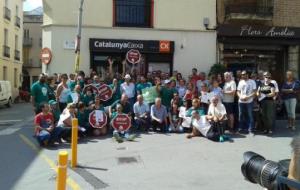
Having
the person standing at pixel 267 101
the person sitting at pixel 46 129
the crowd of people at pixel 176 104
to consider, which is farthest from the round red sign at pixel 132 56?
the person standing at pixel 267 101

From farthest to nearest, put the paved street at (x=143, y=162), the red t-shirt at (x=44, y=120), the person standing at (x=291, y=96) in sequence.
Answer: the person standing at (x=291, y=96), the red t-shirt at (x=44, y=120), the paved street at (x=143, y=162)

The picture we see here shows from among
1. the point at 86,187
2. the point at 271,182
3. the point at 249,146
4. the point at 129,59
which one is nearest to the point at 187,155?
the point at 249,146

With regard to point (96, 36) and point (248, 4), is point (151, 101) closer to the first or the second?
point (96, 36)

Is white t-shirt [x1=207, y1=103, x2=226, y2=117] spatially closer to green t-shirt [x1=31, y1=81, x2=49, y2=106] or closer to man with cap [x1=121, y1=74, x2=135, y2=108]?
man with cap [x1=121, y1=74, x2=135, y2=108]

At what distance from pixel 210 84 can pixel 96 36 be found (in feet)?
19.1

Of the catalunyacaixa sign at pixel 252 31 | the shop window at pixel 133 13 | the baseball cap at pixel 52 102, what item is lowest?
the baseball cap at pixel 52 102

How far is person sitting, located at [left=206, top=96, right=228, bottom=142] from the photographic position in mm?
13695

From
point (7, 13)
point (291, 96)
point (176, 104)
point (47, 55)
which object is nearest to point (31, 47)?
point (7, 13)

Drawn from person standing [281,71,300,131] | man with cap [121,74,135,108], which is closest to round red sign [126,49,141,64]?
man with cap [121,74,135,108]

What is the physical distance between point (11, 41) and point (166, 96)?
34119 millimetres

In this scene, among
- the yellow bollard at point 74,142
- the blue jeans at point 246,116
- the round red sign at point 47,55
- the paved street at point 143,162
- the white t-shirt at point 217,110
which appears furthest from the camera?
the round red sign at point 47,55

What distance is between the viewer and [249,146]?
12672 mm

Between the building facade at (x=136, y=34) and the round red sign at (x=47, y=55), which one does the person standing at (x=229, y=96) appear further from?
the round red sign at (x=47, y=55)

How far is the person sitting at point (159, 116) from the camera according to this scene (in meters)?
14.9
